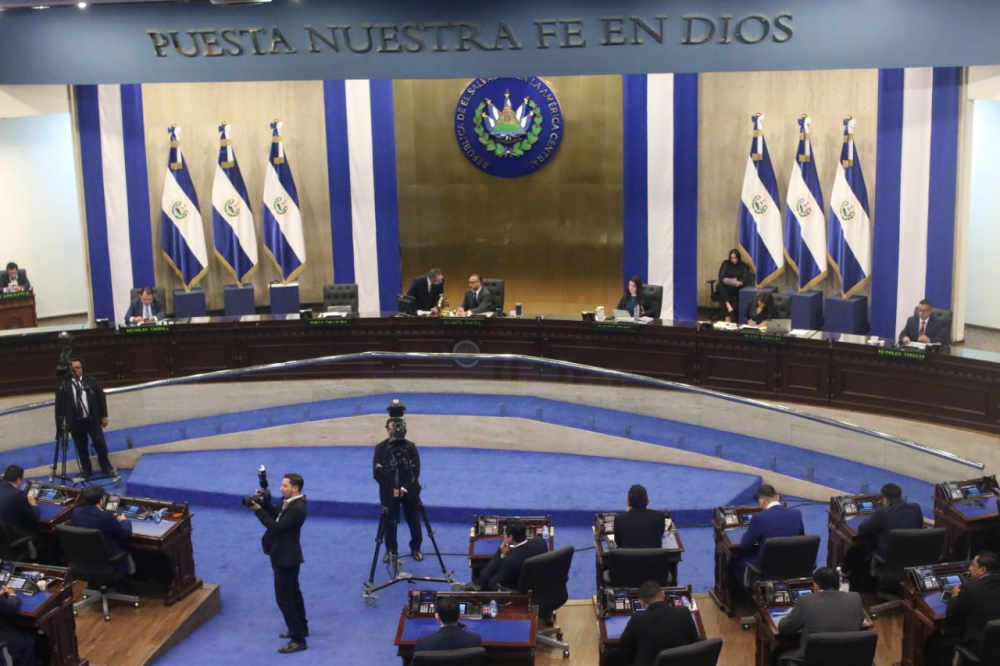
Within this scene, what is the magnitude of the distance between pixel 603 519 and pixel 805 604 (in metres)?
2.16

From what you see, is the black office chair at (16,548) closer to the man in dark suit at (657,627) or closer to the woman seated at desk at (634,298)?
the man in dark suit at (657,627)

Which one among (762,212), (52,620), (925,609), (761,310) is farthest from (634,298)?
(52,620)

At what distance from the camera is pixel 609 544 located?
8227 millimetres

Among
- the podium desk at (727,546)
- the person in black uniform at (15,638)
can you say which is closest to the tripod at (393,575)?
the podium desk at (727,546)

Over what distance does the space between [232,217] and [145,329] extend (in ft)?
12.7

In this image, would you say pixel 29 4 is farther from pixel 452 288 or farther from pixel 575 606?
pixel 575 606

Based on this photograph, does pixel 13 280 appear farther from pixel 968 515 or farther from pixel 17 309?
pixel 968 515

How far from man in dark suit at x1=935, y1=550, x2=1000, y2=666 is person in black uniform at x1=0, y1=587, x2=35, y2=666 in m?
5.59

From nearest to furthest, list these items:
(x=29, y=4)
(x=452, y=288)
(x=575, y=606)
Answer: (x=575, y=606) → (x=29, y=4) → (x=452, y=288)

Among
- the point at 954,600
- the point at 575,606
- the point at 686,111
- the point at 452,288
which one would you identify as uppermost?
the point at 686,111

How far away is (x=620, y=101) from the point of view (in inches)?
635

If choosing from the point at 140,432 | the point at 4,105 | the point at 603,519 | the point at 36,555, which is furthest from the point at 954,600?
the point at 4,105

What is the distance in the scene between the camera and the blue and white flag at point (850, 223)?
581 inches

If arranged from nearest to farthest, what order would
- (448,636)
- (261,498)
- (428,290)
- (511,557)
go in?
(448,636) → (511,557) → (261,498) → (428,290)
